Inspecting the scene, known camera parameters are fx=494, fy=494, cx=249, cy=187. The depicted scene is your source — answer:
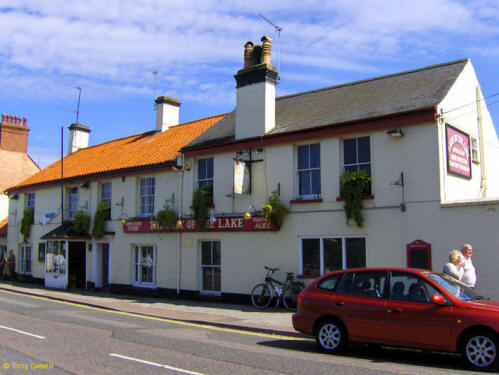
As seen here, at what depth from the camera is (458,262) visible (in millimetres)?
9961

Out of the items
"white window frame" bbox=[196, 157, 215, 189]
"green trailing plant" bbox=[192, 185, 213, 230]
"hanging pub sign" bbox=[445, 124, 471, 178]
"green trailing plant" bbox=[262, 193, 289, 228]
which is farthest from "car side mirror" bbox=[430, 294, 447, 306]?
"white window frame" bbox=[196, 157, 215, 189]

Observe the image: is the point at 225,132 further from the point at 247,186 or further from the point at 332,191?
the point at 332,191

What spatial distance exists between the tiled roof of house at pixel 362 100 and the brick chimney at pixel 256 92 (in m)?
0.51

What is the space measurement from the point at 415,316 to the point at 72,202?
19984mm

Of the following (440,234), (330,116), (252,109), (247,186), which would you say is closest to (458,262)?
(440,234)

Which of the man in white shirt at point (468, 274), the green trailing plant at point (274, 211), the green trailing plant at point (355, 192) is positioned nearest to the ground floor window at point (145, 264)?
the green trailing plant at point (274, 211)

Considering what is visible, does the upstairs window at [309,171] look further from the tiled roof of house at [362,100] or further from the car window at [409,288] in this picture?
the car window at [409,288]

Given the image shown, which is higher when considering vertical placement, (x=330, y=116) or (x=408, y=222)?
(x=330, y=116)

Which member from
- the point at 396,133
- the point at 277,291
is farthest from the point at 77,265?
the point at 396,133

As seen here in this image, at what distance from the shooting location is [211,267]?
17.4m

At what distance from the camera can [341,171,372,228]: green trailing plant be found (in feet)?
44.2

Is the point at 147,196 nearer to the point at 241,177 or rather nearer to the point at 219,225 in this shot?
the point at 219,225

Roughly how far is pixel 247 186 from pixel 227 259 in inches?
104

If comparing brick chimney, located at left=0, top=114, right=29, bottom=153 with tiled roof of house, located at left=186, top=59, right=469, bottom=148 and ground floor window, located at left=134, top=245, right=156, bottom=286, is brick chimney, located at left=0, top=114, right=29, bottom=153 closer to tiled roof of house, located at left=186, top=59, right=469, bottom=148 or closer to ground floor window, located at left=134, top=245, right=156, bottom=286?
ground floor window, located at left=134, top=245, right=156, bottom=286
